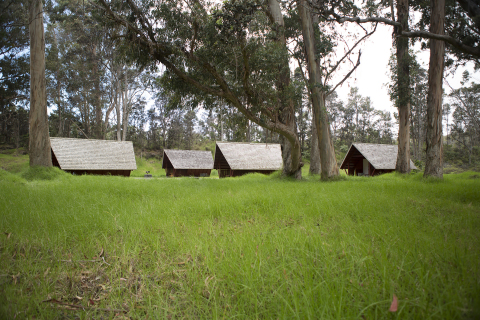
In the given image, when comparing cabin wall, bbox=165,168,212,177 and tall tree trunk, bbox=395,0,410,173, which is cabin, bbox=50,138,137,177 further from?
tall tree trunk, bbox=395,0,410,173

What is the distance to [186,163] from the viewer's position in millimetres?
28594

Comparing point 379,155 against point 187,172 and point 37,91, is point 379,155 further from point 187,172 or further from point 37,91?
point 37,91

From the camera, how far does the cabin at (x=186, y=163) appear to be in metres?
28.2

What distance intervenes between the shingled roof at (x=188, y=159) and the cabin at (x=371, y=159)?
15627mm

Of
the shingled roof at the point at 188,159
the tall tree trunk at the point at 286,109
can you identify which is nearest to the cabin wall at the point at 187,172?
the shingled roof at the point at 188,159

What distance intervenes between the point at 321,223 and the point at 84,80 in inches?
1451

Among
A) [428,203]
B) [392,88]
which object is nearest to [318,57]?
[392,88]

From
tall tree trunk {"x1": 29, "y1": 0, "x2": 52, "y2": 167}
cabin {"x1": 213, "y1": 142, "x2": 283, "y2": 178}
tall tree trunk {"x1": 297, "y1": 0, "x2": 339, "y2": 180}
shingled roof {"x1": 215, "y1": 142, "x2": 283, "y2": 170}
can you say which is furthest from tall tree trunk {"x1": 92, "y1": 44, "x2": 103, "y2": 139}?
tall tree trunk {"x1": 297, "y1": 0, "x2": 339, "y2": 180}

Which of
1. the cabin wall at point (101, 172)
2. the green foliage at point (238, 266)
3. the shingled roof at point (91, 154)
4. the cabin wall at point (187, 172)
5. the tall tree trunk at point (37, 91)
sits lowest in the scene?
the cabin wall at point (187, 172)

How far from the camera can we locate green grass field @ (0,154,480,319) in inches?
68.1

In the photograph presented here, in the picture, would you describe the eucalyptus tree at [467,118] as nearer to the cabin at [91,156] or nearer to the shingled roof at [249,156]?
the shingled roof at [249,156]

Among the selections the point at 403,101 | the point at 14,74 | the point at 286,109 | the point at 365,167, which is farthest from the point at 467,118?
the point at 14,74

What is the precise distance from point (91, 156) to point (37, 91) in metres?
10.4

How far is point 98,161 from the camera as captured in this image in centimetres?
2158
